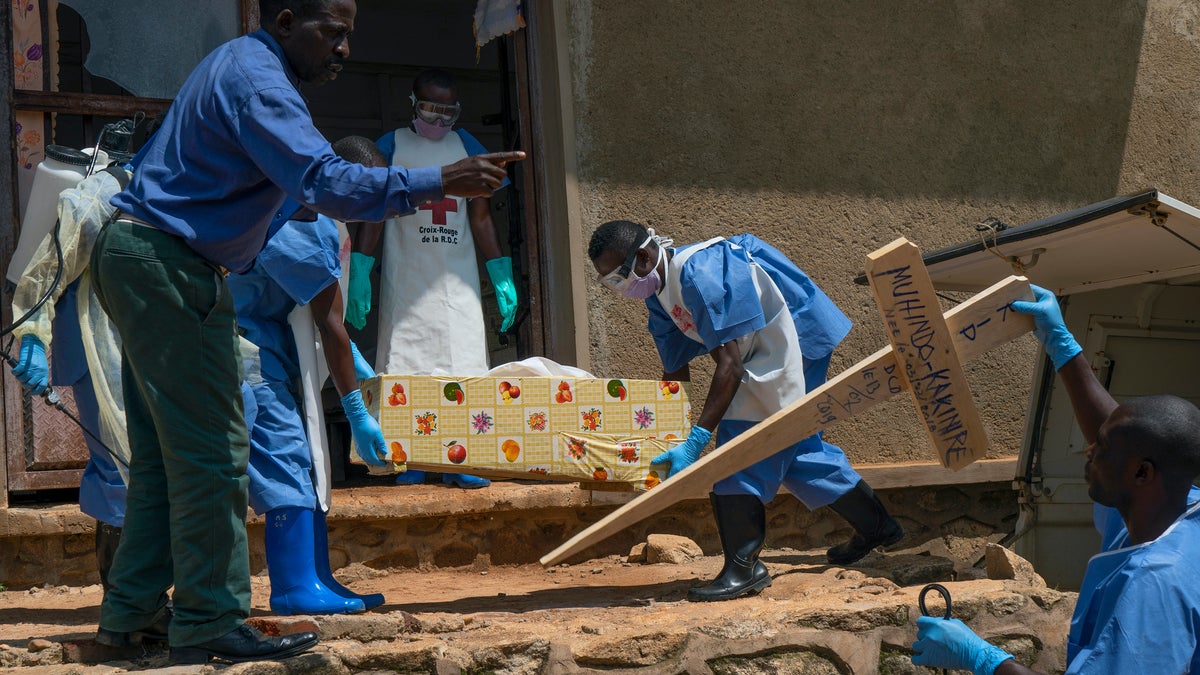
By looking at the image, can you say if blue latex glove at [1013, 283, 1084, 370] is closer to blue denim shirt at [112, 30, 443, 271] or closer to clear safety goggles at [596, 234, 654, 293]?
blue denim shirt at [112, 30, 443, 271]

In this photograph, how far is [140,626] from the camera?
3338mm

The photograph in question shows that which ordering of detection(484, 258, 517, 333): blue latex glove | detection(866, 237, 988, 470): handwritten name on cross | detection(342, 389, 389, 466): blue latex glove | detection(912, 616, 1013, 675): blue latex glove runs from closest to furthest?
detection(912, 616, 1013, 675): blue latex glove < detection(866, 237, 988, 470): handwritten name on cross < detection(342, 389, 389, 466): blue latex glove < detection(484, 258, 517, 333): blue latex glove

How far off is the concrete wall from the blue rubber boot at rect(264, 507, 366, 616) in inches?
84.7

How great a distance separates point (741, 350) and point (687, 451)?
47 centimetres

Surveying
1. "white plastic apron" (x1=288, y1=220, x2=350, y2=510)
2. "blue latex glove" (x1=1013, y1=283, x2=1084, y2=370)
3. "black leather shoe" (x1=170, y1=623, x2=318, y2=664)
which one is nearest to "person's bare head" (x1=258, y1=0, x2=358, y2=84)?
"white plastic apron" (x1=288, y1=220, x2=350, y2=510)

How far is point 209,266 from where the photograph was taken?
3.20 m

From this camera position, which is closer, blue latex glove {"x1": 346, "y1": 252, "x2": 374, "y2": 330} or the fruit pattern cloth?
the fruit pattern cloth

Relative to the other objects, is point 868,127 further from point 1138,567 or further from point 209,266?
point 1138,567

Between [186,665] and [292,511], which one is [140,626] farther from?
[292,511]

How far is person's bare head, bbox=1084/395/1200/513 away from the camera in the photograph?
2.50 meters

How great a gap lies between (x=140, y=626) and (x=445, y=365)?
2.79m

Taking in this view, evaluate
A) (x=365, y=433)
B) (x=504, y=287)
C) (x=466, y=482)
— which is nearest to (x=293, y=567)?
(x=365, y=433)

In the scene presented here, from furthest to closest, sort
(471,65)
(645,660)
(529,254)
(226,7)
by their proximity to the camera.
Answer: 1. (471,65)
2. (529,254)
3. (226,7)
4. (645,660)

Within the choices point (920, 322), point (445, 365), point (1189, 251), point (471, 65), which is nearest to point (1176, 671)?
point (920, 322)
